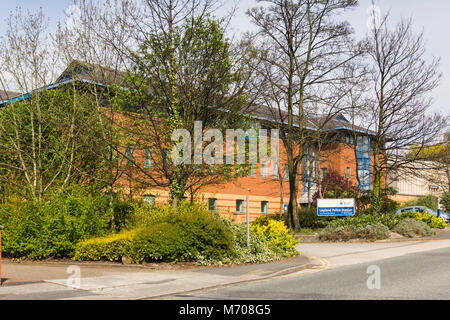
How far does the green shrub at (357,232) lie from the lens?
25.4 meters

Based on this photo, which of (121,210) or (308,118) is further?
(308,118)

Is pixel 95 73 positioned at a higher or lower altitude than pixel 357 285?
higher

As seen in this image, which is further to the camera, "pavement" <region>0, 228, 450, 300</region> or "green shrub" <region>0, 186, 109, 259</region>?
"green shrub" <region>0, 186, 109, 259</region>

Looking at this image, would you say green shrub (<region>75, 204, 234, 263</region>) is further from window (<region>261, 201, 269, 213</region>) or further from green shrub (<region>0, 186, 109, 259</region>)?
window (<region>261, 201, 269, 213</region>)

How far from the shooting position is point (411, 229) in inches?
1073

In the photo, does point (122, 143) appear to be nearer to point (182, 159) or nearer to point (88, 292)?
point (182, 159)

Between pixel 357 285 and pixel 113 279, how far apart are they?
5709mm

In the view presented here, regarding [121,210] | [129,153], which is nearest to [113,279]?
[129,153]

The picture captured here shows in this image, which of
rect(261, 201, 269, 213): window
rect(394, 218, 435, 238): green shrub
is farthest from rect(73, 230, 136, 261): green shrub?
rect(261, 201, 269, 213): window

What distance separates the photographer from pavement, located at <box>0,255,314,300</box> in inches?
395

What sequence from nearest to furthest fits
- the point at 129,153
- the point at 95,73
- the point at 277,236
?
the point at 277,236 → the point at 129,153 → the point at 95,73

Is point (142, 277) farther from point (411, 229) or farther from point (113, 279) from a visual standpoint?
point (411, 229)
